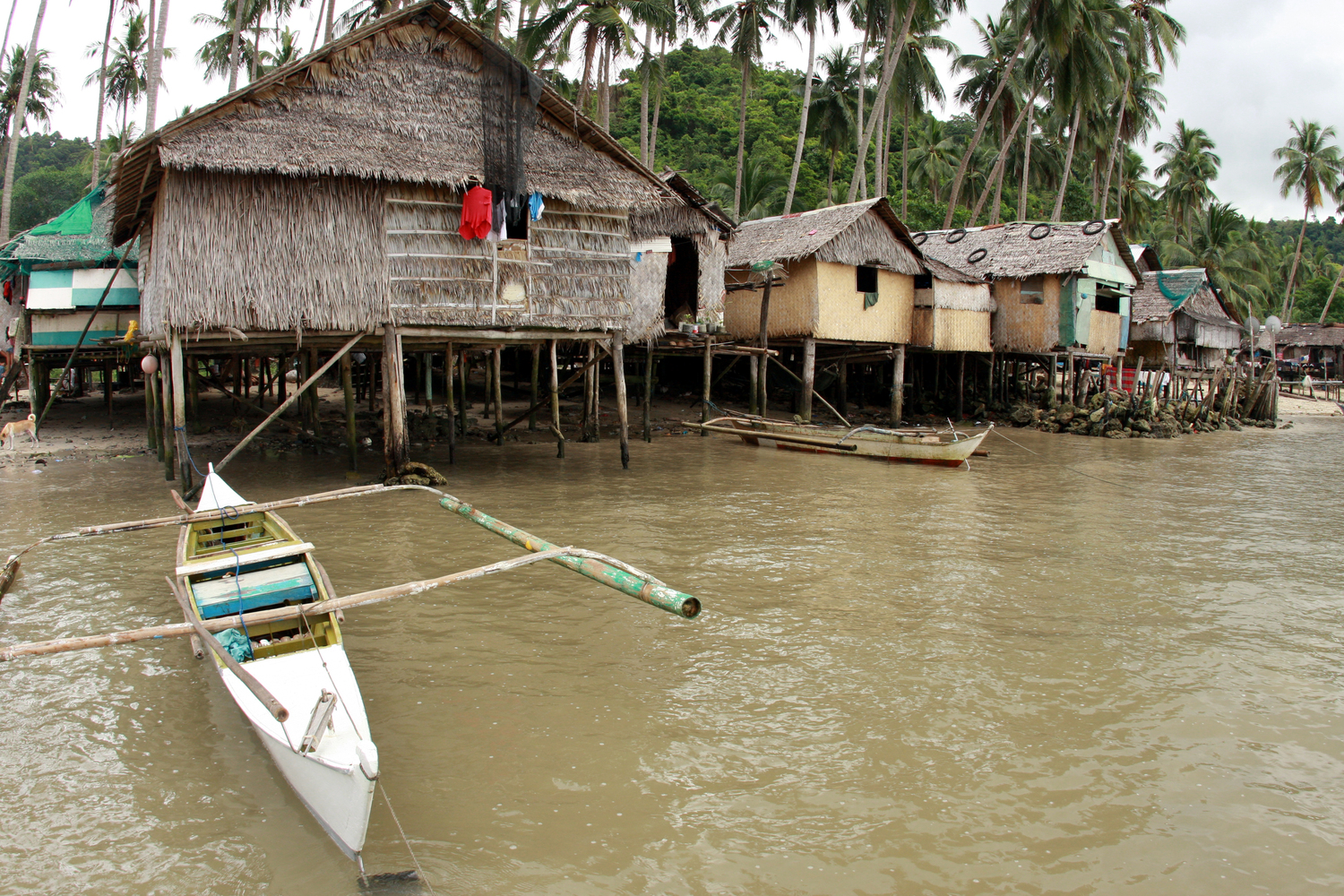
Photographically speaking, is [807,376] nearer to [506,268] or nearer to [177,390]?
[506,268]

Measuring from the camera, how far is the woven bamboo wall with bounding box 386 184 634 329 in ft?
35.1

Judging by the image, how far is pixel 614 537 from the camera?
28.0 feet

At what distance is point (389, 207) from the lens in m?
10.6

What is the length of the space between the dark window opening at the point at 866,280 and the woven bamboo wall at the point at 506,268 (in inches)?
332

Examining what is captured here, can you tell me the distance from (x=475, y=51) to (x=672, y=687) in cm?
903

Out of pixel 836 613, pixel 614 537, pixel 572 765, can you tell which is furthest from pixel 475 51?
pixel 572 765

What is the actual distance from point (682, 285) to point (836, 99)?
17031mm

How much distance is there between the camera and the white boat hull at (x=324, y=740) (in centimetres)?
308

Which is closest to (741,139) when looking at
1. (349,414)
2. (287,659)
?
(349,414)

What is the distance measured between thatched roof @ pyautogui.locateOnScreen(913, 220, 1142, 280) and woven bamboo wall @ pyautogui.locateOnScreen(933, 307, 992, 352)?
4.31 ft

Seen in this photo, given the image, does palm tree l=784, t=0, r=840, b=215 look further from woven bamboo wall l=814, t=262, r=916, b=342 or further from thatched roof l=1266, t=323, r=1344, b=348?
thatched roof l=1266, t=323, r=1344, b=348

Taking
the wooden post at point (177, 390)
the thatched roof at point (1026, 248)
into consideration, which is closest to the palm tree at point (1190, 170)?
the thatched roof at point (1026, 248)

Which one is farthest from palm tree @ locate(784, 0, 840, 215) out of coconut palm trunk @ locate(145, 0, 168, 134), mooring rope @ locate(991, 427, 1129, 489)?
coconut palm trunk @ locate(145, 0, 168, 134)

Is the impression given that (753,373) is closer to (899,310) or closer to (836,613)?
(899,310)
